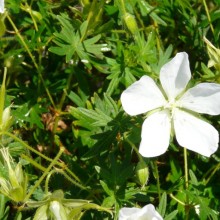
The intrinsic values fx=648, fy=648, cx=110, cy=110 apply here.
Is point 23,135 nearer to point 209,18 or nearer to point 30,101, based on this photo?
point 30,101

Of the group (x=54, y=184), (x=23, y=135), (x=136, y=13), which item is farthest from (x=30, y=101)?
(x=136, y=13)

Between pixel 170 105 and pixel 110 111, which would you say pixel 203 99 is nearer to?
pixel 170 105

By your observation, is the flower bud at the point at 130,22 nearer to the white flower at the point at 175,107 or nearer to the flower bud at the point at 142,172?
the white flower at the point at 175,107

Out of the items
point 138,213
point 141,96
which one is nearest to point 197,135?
point 141,96

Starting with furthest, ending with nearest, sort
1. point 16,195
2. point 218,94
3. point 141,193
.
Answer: point 141,193
point 218,94
point 16,195

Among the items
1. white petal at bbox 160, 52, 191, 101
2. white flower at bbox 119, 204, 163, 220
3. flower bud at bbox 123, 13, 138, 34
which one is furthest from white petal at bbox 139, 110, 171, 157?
flower bud at bbox 123, 13, 138, 34

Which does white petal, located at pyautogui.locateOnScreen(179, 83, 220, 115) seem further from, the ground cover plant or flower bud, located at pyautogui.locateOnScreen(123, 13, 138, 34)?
flower bud, located at pyautogui.locateOnScreen(123, 13, 138, 34)

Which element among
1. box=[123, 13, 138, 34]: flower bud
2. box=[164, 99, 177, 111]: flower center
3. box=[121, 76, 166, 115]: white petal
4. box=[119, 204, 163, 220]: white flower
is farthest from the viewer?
box=[123, 13, 138, 34]: flower bud
